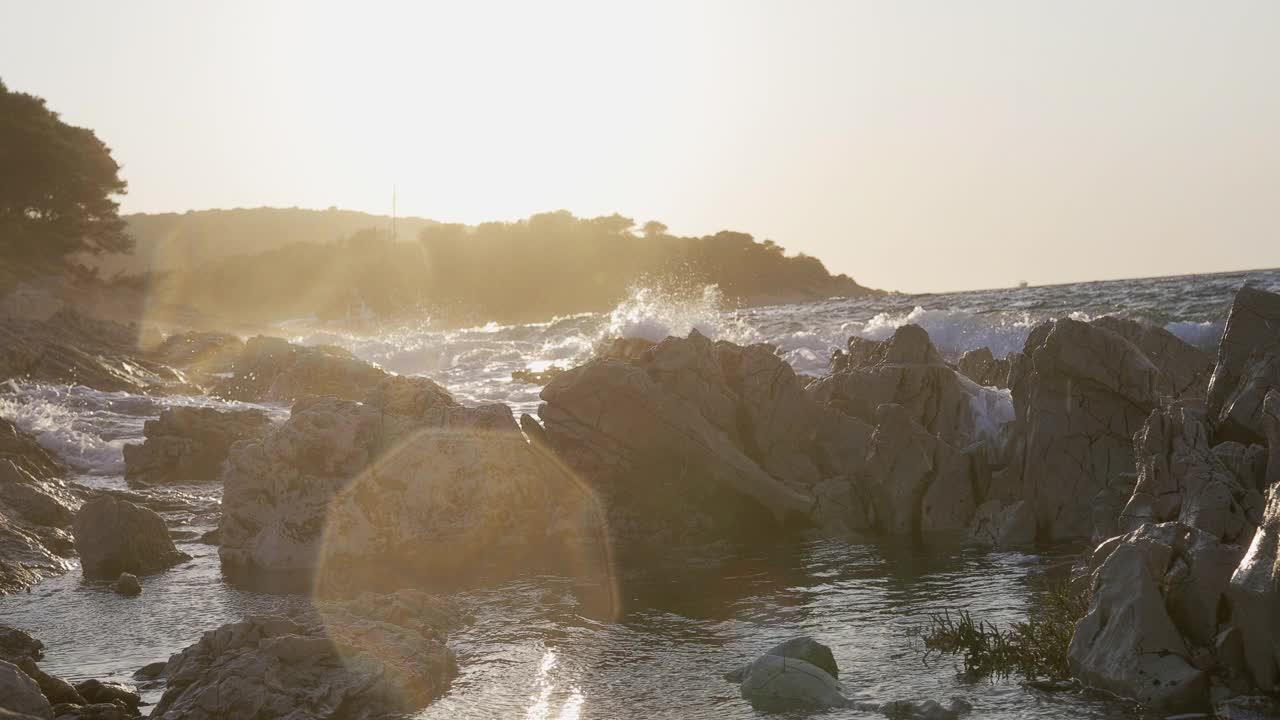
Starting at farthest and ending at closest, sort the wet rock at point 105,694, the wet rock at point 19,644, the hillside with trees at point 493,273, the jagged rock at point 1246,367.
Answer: the hillside with trees at point 493,273 → the jagged rock at point 1246,367 → the wet rock at point 19,644 → the wet rock at point 105,694

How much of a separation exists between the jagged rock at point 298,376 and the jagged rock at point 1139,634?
29.9 meters

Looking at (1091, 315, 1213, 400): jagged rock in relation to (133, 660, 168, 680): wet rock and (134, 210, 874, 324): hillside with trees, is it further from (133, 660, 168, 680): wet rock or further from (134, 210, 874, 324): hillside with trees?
(134, 210, 874, 324): hillside with trees

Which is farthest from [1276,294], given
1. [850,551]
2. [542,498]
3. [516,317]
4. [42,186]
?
[516,317]

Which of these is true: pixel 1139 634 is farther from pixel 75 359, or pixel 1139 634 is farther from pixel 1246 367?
pixel 75 359

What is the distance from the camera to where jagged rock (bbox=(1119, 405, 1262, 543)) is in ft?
37.7

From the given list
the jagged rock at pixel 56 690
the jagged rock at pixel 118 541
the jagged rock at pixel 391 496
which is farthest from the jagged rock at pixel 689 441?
the jagged rock at pixel 56 690

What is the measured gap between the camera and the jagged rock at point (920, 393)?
21.7m

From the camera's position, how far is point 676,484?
2102cm

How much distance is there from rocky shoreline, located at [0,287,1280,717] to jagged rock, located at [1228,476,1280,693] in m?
0.55

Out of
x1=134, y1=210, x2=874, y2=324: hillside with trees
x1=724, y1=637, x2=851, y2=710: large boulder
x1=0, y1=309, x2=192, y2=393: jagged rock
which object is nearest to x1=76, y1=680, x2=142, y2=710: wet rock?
x1=724, y1=637, x2=851, y2=710: large boulder

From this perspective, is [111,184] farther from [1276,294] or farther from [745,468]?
[1276,294]

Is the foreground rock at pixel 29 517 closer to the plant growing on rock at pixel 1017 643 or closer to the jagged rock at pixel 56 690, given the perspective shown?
the jagged rock at pixel 56 690

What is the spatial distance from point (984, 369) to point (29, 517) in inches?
751

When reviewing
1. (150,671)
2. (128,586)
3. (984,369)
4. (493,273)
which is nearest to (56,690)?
(150,671)
